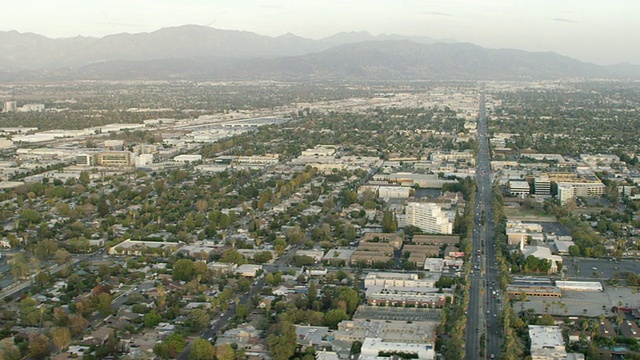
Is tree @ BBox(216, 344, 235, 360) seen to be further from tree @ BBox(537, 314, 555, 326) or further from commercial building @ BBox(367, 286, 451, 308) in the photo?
tree @ BBox(537, 314, 555, 326)

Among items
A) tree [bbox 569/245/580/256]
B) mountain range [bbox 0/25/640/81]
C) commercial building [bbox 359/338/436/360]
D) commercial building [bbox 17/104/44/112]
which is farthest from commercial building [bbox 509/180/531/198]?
mountain range [bbox 0/25/640/81]

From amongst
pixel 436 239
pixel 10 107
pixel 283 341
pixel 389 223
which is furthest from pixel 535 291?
pixel 10 107

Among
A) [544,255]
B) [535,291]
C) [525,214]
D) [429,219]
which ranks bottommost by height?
[525,214]

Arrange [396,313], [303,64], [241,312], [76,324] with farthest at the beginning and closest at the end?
[303,64], [396,313], [241,312], [76,324]

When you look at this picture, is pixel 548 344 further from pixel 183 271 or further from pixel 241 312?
pixel 183 271

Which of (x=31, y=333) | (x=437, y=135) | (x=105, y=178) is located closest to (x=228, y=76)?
(x=437, y=135)
